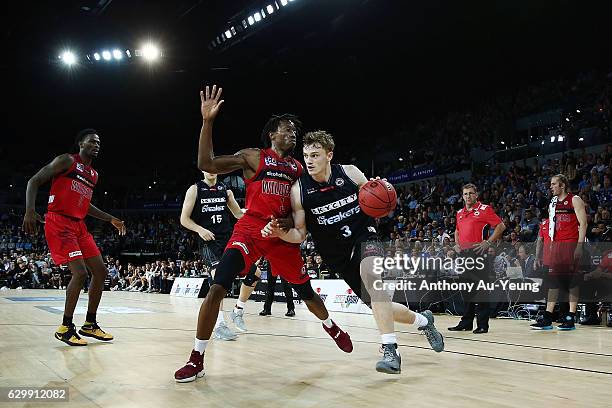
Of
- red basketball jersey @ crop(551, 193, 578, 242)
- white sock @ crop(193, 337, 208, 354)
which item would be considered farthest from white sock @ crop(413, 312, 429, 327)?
red basketball jersey @ crop(551, 193, 578, 242)

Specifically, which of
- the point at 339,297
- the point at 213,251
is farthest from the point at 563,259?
the point at 339,297

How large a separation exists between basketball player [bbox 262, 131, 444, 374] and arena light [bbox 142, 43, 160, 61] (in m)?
15.6

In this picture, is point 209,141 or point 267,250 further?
point 267,250

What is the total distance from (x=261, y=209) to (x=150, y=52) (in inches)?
610

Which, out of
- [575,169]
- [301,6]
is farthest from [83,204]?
[575,169]

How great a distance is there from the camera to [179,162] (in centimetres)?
3922

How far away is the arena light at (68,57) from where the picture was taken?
738 inches

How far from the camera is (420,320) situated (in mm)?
4570

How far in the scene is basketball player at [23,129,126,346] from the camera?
17.9 feet

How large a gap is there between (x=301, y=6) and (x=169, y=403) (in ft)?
49.6

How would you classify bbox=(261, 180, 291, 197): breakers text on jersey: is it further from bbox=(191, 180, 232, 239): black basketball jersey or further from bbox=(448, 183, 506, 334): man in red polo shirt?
bbox=(448, 183, 506, 334): man in red polo shirt

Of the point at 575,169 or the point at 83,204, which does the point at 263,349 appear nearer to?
the point at 83,204

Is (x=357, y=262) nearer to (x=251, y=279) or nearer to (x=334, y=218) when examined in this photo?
(x=334, y=218)

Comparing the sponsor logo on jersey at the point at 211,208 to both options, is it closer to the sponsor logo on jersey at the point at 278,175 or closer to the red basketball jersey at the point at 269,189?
the red basketball jersey at the point at 269,189
